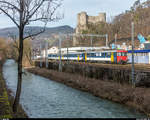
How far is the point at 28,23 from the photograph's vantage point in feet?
31.2

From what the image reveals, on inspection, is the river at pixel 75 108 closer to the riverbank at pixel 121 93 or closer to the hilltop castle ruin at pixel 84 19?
the riverbank at pixel 121 93

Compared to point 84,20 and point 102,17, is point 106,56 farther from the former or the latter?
point 102,17

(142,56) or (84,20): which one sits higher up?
(84,20)

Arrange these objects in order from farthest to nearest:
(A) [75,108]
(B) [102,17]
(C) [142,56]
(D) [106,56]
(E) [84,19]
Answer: (B) [102,17] < (E) [84,19] < (D) [106,56] < (C) [142,56] < (A) [75,108]

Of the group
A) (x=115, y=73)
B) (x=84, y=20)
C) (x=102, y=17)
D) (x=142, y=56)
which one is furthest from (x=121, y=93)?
(x=102, y=17)

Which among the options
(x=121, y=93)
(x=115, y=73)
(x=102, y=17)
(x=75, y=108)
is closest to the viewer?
(x=75, y=108)

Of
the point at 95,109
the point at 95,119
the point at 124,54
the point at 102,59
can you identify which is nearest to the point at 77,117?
the point at 95,119

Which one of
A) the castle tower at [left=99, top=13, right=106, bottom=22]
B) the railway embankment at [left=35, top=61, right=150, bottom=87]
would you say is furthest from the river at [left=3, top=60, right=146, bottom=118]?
the castle tower at [left=99, top=13, right=106, bottom=22]

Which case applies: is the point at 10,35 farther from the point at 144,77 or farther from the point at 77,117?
the point at 144,77

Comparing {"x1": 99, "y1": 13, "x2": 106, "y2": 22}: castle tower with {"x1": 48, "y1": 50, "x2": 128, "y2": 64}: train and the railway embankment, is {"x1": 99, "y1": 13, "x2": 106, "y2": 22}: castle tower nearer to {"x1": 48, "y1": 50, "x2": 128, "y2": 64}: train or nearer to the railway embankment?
{"x1": 48, "y1": 50, "x2": 128, "y2": 64}: train

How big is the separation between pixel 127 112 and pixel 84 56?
99.2 ft

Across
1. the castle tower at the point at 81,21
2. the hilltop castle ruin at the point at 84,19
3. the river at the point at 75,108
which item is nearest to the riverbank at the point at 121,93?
the river at the point at 75,108

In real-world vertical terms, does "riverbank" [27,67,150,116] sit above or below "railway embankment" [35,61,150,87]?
below

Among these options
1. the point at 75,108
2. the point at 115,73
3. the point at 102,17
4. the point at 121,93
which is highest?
the point at 102,17
